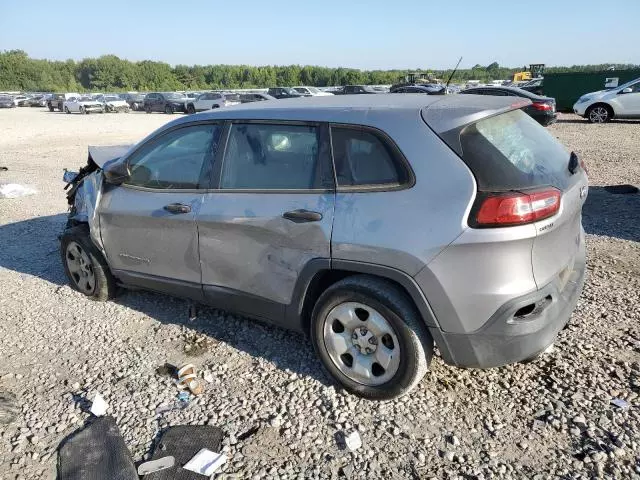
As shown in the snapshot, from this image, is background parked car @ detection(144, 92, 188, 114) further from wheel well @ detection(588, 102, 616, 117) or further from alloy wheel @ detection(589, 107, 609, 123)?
wheel well @ detection(588, 102, 616, 117)

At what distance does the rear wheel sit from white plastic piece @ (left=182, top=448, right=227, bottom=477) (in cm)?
2078

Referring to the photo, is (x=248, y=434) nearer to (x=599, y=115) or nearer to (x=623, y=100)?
(x=623, y=100)

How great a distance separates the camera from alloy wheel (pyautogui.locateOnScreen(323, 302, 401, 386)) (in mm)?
2893

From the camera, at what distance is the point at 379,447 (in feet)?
8.77

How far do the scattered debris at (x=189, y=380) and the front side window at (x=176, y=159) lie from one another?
126 centimetres

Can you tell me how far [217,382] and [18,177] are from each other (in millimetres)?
9957

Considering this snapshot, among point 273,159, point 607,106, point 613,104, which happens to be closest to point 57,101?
point 607,106

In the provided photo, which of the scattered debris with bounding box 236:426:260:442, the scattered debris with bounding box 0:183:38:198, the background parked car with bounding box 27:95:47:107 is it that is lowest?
the scattered debris with bounding box 236:426:260:442

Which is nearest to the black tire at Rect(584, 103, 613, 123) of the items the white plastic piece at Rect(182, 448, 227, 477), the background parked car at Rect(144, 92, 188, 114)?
the white plastic piece at Rect(182, 448, 227, 477)

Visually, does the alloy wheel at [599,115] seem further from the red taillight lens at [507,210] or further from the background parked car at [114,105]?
the background parked car at [114,105]

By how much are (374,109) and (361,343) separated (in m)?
1.38

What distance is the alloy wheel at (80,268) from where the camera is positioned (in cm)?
455

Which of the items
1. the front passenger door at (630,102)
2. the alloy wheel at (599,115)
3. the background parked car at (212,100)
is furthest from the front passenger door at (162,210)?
the background parked car at (212,100)

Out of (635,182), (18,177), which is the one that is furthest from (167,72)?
(635,182)
